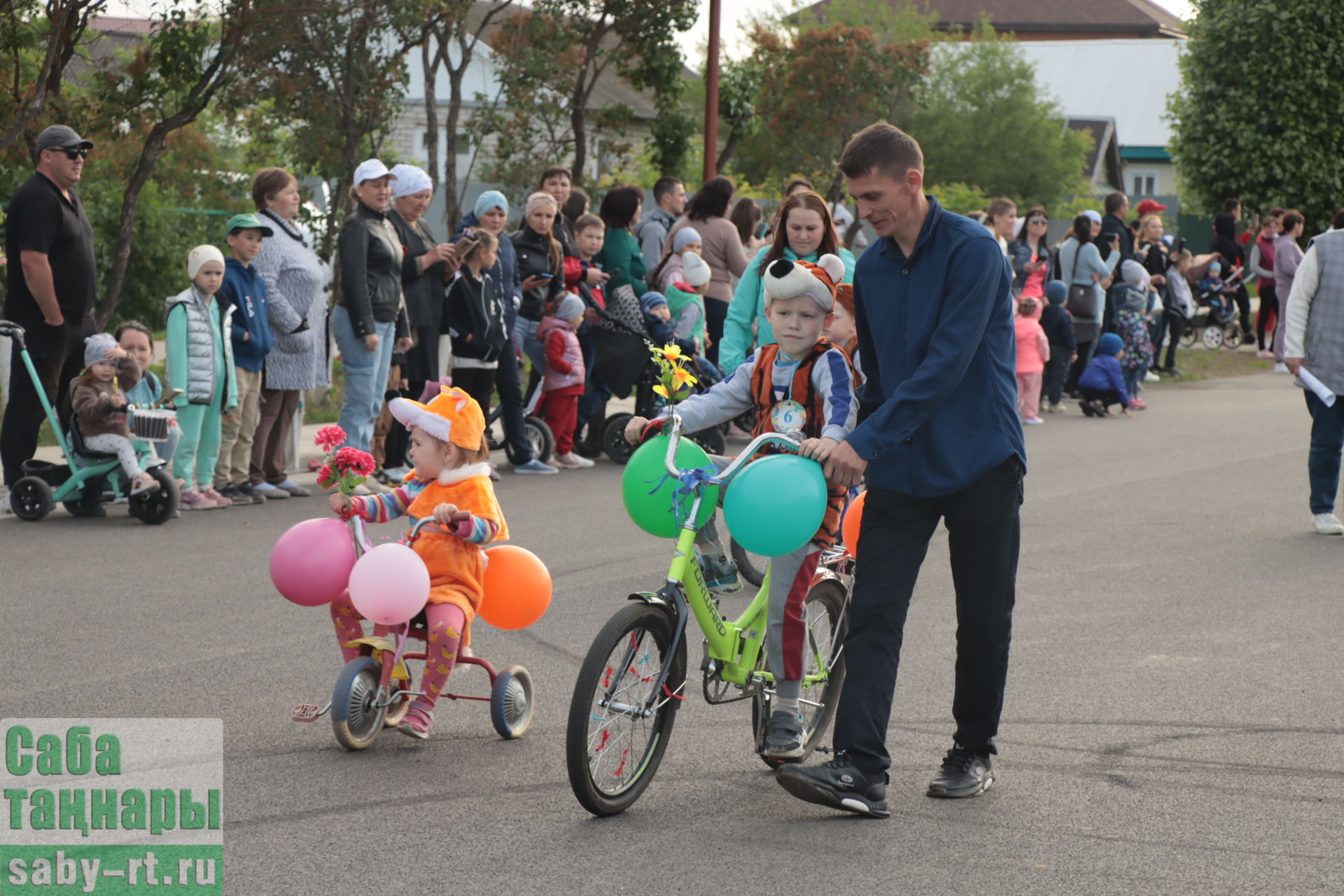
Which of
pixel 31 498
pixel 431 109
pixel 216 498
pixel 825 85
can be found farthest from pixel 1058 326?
pixel 825 85

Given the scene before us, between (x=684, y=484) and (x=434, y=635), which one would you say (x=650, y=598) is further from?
(x=434, y=635)

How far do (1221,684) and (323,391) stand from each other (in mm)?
10816

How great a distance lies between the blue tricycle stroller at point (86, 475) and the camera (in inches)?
382

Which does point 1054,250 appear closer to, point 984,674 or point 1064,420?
point 1064,420

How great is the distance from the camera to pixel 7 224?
974 cm

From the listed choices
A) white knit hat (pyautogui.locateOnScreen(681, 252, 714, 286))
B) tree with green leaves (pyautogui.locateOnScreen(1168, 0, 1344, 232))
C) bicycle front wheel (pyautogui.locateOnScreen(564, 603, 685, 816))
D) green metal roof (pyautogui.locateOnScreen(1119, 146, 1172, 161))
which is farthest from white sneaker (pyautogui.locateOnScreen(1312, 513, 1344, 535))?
green metal roof (pyautogui.locateOnScreen(1119, 146, 1172, 161))

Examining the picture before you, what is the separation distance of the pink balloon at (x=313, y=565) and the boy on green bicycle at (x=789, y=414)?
119 centimetres

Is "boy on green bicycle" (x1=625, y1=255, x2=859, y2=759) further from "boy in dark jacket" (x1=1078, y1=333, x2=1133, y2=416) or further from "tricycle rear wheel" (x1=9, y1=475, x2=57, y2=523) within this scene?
"boy in dark jacket" (x1=1078, y1=333, x2=1133, y2=416)

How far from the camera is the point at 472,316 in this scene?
1180cm

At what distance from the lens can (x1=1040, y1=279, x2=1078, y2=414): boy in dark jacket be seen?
18016mm

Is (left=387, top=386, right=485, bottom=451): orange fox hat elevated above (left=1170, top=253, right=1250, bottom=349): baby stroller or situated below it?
above

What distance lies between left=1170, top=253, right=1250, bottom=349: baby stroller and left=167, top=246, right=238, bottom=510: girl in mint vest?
21.2 metres

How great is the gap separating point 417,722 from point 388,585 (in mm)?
568

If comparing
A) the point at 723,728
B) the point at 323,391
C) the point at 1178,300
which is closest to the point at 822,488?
the point at 723,728
